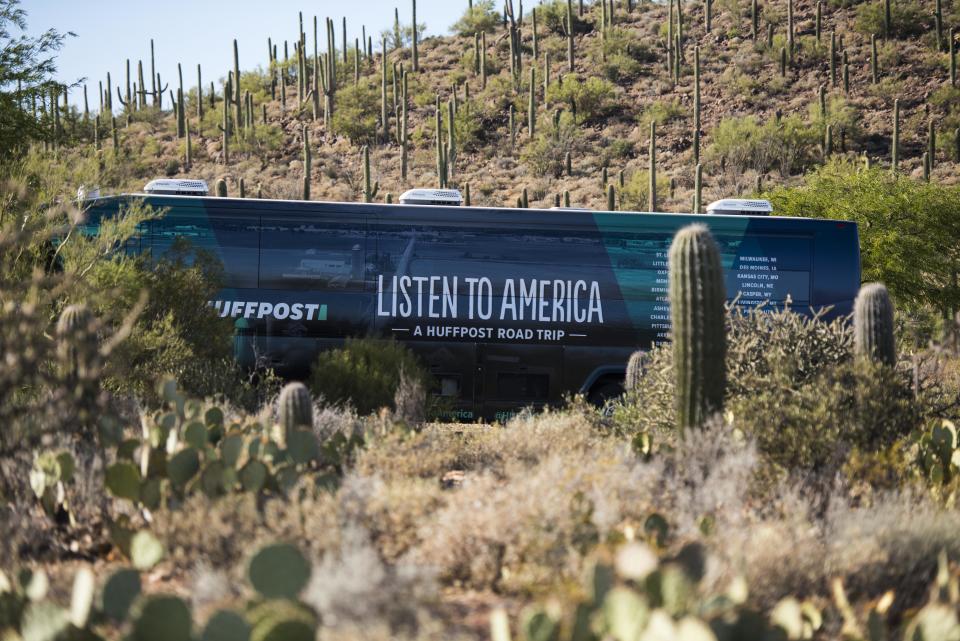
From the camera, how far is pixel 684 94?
4881 centimetres

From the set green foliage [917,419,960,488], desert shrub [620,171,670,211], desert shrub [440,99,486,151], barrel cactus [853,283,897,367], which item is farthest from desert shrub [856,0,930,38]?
green foliage [917,419,960,488]

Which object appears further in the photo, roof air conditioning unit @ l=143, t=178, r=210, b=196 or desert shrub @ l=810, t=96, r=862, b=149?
desert shrub @ l=810, t=96, r=862, b=149

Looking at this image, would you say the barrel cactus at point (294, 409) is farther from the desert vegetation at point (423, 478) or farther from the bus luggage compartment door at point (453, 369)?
the bus luggage compartment door at point (453, 369)

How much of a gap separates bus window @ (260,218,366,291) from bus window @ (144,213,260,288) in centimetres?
15

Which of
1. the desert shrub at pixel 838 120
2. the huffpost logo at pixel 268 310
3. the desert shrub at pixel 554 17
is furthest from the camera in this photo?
the desert shrub at pixel 554 17

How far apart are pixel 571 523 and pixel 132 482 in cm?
262

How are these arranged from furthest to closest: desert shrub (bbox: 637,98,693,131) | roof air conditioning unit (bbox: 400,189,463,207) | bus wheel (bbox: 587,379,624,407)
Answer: desert shrub (bbox: 637,98,693,131) → roof air conditioning unit (bbox: 400,189,463,207) → bus wheel (bbox: 587,379,624,407)

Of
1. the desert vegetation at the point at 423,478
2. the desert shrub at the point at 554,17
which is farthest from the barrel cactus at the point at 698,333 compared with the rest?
the desert shrub at the point at 554,17

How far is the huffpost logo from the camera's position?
13039mm

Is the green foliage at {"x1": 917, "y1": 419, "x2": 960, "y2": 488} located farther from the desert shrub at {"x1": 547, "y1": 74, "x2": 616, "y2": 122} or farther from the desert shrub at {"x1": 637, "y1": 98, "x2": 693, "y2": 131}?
the desert shrub at {"x1": 547, "y1": 74, "x2": 616, "y2": 122}

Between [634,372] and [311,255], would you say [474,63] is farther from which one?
[634,372]

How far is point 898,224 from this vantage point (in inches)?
979

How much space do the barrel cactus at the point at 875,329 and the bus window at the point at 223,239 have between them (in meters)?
7.44

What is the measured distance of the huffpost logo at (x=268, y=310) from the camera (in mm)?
13039
